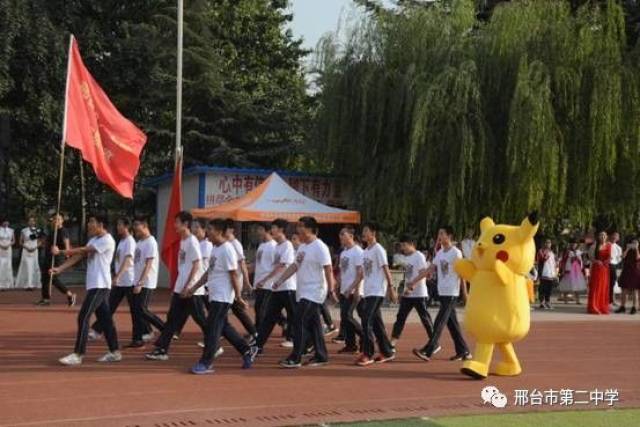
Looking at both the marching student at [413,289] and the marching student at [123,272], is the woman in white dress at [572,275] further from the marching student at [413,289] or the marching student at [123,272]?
the marching student at [123,272]

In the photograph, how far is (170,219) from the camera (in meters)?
16.8

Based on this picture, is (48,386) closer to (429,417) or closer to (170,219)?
(429,417)

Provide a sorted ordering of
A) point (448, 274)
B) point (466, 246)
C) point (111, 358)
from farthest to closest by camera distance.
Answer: point (466, 246) < point (448, 274) < point (111, 358)

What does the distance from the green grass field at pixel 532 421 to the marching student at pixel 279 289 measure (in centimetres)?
372

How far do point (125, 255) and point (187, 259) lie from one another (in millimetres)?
872

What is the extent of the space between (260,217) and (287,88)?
14.9 m

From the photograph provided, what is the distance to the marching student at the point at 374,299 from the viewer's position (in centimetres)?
1098

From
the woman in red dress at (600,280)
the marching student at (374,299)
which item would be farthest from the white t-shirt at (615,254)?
the marching student at (374,299)

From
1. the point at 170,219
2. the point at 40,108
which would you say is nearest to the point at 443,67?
the point at 170,219

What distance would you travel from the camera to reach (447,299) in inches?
453

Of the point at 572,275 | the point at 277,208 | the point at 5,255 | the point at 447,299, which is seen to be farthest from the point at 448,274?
the point at 5,255

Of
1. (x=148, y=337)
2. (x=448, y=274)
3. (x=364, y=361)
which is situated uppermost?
(x=448, y=274)

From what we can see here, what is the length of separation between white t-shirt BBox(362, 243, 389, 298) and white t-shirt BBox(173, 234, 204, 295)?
2.07 meters

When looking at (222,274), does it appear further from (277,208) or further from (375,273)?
(277,208)
